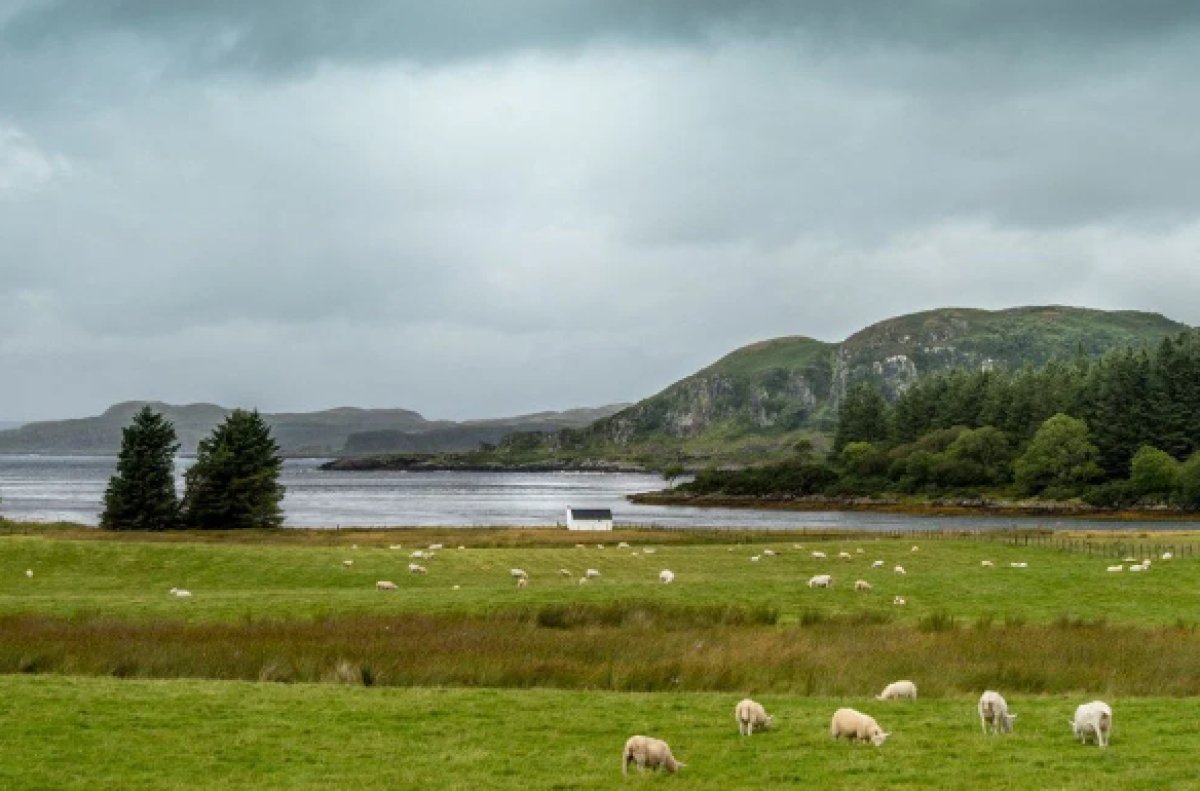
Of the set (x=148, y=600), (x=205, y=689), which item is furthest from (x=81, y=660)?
(x=148, y=600)

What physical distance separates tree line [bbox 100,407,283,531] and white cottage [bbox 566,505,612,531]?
28.2 metres

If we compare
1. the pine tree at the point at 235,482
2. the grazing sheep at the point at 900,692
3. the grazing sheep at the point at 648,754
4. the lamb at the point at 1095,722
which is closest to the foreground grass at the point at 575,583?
the grazing sheep at the point at 900,692

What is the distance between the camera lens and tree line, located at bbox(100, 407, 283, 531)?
10050 centimetres

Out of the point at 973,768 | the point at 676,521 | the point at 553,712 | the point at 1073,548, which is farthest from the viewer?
the point at 676,521

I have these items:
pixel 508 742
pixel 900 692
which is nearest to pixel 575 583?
pixel 900 692

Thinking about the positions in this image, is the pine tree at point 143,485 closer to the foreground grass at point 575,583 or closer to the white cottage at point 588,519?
the white cottage at point 588,519

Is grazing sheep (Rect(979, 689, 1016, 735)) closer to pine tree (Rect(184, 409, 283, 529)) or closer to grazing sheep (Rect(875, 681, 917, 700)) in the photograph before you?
grazing sheep (Rect(875, 681, 917, 700))

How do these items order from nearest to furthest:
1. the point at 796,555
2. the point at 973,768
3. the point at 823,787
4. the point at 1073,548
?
the point at 823,787, the point at 973,768, the point at 796,555, the point at 1073,548

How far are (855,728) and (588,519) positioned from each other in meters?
91.6

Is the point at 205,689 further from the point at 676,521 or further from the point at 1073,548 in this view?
the point at 676,521

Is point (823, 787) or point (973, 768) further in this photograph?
point (973, 768)

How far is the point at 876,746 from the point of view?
18.0 metres

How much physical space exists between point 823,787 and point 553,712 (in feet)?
21.7

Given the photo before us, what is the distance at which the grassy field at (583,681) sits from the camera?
16.8 meters
